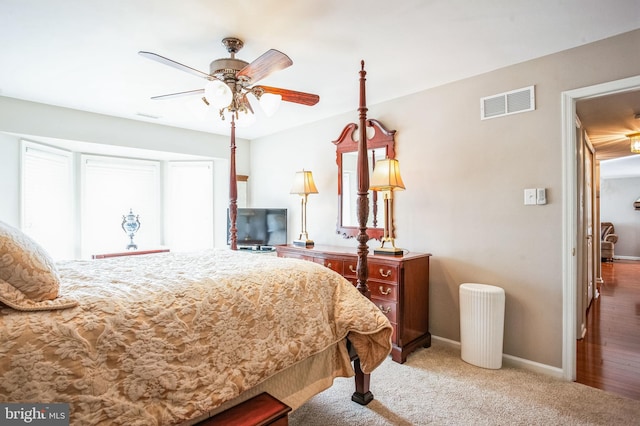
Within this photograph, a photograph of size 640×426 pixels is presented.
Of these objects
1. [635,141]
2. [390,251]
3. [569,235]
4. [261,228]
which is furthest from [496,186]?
[261,228]

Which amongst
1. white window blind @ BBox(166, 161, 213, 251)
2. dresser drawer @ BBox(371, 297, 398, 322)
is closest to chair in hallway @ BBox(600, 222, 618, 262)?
dresser drawer @ BBox(371, 297, 398, 322)

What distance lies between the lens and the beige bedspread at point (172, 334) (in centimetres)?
102

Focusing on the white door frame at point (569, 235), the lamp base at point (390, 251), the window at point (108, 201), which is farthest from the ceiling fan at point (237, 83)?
the window at point (108, 201)

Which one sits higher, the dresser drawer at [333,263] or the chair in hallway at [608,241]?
the dresser drawer at [333,263]

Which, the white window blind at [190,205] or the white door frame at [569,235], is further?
the white window blind at [190,205]

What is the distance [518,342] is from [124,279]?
2.93m

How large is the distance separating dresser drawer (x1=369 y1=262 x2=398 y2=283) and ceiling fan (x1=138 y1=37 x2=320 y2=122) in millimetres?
1521

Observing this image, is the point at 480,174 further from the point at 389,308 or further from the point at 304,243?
the point at 304,243

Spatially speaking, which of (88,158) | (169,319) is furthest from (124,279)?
(88,158)

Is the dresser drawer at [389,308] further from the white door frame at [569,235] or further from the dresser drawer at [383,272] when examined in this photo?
the white door frame at [569,235]

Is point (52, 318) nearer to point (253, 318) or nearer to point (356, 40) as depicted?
point (253, 318)

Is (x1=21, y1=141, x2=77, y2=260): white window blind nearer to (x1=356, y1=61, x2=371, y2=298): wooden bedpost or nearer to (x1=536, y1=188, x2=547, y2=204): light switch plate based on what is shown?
(x1=356, y1=61, x2=371, y2=298): wooden bedpost

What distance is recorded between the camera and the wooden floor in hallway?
245 cm

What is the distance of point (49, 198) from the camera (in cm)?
395
